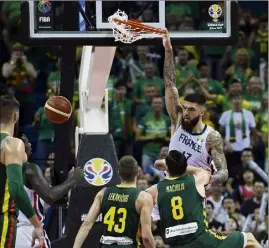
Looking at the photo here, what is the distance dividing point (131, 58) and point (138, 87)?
973 mm

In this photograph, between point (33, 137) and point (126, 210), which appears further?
point (33, 137)

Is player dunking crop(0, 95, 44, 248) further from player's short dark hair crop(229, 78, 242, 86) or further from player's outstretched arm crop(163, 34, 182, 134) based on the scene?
player's short dark hair crop(229, 78, 242, 86)

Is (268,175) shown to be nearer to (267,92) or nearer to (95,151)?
(267,92)

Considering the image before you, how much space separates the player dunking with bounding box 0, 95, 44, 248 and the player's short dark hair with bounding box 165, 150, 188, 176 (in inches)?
68.3

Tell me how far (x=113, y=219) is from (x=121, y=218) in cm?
8

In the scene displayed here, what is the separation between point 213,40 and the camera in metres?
12.3

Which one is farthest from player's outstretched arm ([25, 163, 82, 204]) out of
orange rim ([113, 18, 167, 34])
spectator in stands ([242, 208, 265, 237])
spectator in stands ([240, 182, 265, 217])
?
spectator in stands ([240, 182, 265, 217])

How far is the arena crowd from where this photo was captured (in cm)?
1752

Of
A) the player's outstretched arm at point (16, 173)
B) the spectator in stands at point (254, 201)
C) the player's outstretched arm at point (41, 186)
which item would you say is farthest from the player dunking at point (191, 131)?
the spectator in stands at point (254, 201)

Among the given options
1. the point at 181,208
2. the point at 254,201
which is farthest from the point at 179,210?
the point at 254,201

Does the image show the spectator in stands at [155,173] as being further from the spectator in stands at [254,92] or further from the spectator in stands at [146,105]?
the spectator in stands at [254,92]

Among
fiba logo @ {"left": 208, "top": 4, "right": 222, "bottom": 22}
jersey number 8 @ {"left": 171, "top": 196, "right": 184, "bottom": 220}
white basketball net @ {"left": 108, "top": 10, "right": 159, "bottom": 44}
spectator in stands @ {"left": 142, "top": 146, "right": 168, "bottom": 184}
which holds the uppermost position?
fiba logo @ {"left": 208, "top": 4, "right": 222, "bottom": 22}

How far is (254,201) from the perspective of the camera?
17.5 m

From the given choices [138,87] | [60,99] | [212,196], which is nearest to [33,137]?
[138,87]
